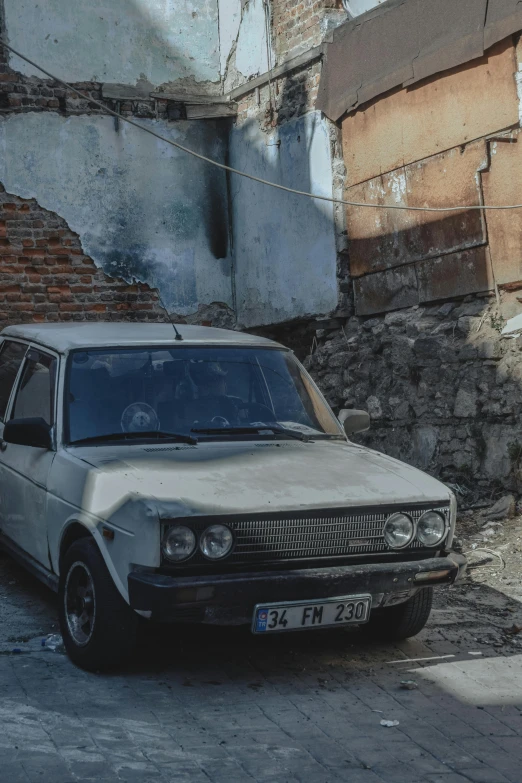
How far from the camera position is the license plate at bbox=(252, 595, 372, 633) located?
4426 millimetres

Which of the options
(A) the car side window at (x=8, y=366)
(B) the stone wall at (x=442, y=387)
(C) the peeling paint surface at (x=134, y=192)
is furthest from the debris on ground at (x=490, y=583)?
(C) the peeling paint surface at (x=134, y=192)

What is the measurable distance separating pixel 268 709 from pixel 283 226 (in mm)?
7927

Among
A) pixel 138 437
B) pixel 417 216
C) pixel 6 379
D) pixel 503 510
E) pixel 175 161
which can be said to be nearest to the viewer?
pixel 138 437

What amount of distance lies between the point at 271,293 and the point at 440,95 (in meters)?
3.42

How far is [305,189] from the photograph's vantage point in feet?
36.3

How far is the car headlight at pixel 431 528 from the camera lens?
483cm

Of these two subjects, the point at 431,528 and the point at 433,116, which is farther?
the point at 433,116

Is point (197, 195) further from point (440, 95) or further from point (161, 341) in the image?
point (161, 341)

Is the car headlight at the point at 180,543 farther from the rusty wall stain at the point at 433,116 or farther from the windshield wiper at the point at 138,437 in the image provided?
the rusty wall stain at the point at 433,116

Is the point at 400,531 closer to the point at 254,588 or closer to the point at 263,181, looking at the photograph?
the point at 254,588

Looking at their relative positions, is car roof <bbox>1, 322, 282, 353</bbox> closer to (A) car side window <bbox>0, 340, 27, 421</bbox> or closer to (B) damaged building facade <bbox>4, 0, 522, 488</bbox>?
(A) car side window <bbox>0, 340, 27, 421</bbox>

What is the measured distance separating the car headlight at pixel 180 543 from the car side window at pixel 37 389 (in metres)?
1.39

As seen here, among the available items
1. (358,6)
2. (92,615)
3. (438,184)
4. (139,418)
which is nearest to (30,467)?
(139,418)

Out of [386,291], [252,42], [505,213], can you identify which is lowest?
[386,291]
